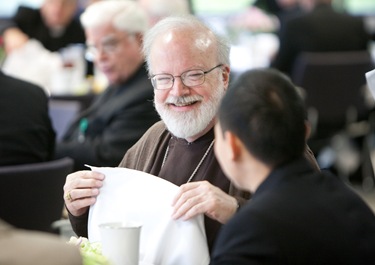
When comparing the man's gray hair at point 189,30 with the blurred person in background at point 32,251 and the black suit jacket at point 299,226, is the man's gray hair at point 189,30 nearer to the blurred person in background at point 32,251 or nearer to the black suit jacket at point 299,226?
the black suit jacket at point 299,226

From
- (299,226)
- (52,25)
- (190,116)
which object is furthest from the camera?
(52,25)

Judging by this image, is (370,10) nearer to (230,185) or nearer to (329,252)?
(230,185)

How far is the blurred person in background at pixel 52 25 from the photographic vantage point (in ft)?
25.8

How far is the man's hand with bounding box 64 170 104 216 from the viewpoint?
2.53 metres

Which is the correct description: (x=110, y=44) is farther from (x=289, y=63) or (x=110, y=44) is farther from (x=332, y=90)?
(x=289, y=63)

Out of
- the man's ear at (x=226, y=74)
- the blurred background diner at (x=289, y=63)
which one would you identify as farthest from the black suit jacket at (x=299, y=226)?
the blurred background diner at (x=289, y=63)

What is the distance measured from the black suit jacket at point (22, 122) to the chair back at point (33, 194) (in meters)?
0.40

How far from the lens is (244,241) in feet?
6.28

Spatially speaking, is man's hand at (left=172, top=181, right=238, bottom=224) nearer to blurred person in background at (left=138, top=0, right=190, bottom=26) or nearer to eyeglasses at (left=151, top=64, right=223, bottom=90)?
eyeglasses at (left=151, top=64, right=223, bottom=90)

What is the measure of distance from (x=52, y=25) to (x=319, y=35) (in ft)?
7.36

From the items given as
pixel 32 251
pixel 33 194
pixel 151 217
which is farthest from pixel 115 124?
pixel 32 251

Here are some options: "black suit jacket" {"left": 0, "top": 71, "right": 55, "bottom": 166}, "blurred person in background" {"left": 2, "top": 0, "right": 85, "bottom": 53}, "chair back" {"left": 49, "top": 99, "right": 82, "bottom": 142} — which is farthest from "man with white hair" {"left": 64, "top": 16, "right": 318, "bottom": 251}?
"blurred person in background" {"left": 2, "top": 0, "right": 85, "bottom": 53}

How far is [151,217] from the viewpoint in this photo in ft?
7.91

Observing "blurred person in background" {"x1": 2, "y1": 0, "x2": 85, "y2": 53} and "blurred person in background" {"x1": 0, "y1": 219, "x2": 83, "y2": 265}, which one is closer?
"blurred person in background" {"x1": 0, "y1": 219, "x2": 83, "y2": 265}
